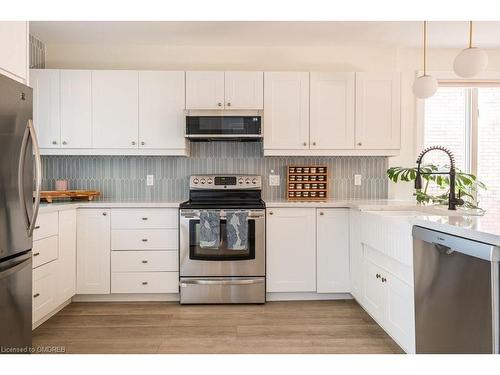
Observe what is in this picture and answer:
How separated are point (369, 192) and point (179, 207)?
1916 millimetres

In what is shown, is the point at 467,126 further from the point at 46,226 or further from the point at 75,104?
the point at 46,226

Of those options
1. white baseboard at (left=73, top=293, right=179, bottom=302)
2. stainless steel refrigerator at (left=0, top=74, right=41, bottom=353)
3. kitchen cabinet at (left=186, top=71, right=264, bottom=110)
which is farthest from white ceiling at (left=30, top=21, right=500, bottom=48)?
white baseboard at (left=73, top=293, right=179, bottom=302)

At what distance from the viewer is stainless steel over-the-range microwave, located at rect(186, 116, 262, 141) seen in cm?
357

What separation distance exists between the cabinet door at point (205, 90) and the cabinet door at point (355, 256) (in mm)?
1535

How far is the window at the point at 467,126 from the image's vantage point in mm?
4160

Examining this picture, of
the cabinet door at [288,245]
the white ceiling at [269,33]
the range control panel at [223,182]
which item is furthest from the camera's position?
the range control panel at [223,182]

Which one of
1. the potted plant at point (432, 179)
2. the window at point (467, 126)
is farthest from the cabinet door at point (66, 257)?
the window at point (467, 126)

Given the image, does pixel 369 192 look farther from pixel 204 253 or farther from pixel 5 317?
pixel 5 317

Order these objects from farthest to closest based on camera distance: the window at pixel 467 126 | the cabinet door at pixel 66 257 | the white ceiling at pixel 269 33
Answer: the window at pixel 467 126, the white ceiling at pixel 269 33, the cabinet door at pixel 66 257

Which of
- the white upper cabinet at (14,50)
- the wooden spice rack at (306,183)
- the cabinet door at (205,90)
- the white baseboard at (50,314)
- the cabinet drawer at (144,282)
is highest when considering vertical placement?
the cabinet door at (205,90)

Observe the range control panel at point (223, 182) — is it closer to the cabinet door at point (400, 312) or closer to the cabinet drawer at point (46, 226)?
the cabinet drawer at point (46, 226)

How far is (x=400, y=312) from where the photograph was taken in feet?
7.68
